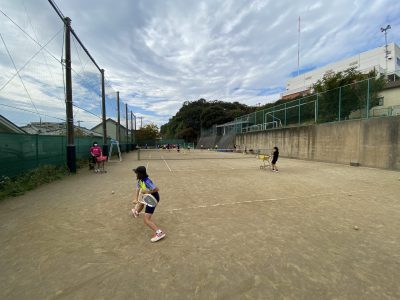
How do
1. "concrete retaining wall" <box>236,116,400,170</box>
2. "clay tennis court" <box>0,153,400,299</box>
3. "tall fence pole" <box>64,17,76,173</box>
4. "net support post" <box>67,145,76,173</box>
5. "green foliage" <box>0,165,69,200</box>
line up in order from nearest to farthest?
"clay tennis court" <box>0,153,400,299</box> → "green foliage" <box>0,165,69,200</box> → "tall fence pole" <box>64,17,76,173</box> → "net support post" <box>67,145,76,173</box> → "concrete retaining wall" <box>236,116,400,170</box>

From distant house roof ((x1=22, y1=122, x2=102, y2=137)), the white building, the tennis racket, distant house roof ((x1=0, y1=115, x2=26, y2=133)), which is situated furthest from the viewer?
the white building

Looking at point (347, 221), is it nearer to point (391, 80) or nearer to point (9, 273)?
point (9, 273)

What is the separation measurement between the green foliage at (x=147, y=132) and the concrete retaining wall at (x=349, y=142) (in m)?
44.7

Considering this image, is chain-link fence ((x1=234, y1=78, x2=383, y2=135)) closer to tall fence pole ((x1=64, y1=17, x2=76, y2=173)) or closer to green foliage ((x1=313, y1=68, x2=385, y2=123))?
green foliage ((x1=313, y1=68, x2=385, y2=123))

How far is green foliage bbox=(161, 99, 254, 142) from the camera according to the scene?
59625 millimetres

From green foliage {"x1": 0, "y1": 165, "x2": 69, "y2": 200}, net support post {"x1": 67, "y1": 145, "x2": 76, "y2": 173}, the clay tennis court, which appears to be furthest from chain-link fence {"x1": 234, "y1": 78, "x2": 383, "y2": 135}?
green foliage {"x1": 0, "y1": 165, "x2": 69, "y2": 200}

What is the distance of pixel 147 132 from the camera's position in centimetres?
6097

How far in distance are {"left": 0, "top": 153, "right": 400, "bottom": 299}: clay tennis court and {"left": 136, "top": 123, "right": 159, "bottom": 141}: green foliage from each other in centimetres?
5434

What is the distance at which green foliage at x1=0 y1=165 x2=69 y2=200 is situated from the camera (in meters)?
6.44

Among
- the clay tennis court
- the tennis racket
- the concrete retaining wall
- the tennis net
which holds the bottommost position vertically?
the clay tennis court

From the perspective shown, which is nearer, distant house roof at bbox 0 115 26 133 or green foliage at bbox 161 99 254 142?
distant house roof at bbox 0 115 26 133

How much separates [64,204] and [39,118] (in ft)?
19.6

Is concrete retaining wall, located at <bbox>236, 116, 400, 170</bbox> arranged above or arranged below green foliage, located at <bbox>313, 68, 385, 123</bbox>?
below

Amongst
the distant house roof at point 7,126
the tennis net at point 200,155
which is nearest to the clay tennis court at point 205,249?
the distant house roof at point 7,126
